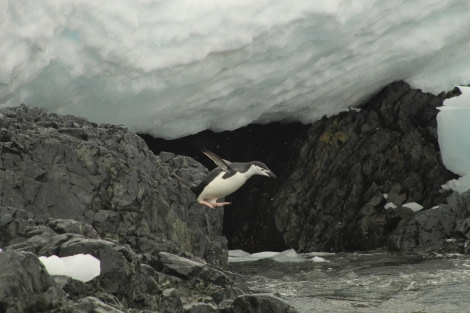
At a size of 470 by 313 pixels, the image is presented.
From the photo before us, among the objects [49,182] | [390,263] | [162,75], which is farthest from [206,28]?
[390,263]

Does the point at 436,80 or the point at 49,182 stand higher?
the point at 436,80

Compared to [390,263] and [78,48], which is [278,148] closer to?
[390,263]

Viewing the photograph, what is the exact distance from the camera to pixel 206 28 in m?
12.4

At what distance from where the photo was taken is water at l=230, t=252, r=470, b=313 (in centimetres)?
942

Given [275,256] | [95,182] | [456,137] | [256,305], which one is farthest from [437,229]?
[256,305]

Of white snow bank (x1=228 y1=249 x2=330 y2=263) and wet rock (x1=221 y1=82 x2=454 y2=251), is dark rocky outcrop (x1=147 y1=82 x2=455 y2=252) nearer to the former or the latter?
wet rock (x1=221 y1=82 x2=454 y2=251)

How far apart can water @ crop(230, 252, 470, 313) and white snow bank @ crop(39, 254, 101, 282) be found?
10.6 feet

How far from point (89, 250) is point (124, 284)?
402 mm

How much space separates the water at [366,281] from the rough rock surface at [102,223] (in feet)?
4.64

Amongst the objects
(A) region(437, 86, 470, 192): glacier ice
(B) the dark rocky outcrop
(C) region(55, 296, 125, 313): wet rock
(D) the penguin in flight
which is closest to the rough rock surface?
(C) region(55, 296, 125, 313): wet rock

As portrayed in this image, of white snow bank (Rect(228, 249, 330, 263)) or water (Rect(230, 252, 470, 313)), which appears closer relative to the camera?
water (Rect(230, 252, 470, 313))

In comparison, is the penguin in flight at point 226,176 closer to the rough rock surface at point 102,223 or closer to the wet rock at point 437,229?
the rough rock surface at point 102,223

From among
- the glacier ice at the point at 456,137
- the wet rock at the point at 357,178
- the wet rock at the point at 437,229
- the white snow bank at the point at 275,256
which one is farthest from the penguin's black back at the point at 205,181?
the glacier ice at the point at 456,137

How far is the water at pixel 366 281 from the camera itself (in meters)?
9.42
